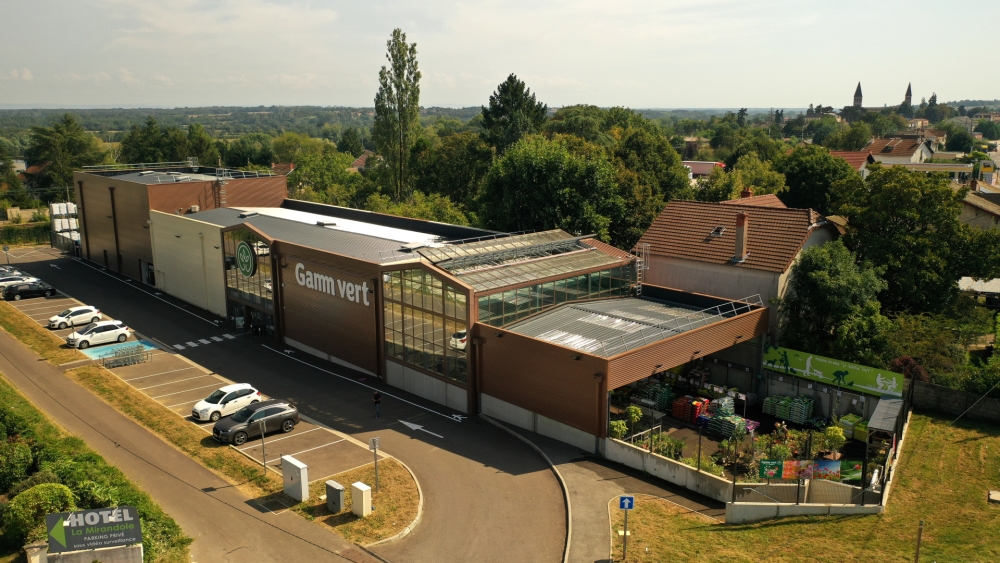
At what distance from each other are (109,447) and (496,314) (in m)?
16.3

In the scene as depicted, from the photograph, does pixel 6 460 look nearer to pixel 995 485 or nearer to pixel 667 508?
pixel 667 508

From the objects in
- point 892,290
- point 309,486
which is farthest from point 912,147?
point 309,486

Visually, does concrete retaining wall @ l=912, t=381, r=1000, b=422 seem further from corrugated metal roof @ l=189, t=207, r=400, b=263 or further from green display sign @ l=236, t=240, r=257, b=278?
green display sign @ l=236, t=240, r=257, b=278

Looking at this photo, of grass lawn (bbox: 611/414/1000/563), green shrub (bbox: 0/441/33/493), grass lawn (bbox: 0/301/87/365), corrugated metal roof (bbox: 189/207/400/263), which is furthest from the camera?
grass lawn (bbox: 0/301/87/365)

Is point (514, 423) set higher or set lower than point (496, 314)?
lower

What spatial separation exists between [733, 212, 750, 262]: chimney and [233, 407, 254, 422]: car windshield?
24.4 metres

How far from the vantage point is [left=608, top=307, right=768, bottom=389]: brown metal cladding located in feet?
87.0

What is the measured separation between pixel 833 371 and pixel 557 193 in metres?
20.9

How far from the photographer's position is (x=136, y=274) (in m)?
55.9

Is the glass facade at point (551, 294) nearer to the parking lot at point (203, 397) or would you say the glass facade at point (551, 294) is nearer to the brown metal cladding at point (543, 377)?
the brown metal cladding at point (543, 377)

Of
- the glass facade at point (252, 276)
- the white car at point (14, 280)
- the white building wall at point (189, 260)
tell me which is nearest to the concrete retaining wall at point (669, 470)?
the glass facade at point (252, 276)

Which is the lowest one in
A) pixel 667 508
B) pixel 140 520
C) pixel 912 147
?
pixel 667 508

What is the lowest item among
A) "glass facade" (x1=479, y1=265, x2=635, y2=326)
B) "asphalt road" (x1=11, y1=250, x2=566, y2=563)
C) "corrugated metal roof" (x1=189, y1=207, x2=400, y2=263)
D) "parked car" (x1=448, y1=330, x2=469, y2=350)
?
"asphalt road" (x1=11, y1=250, x2=566, y2=563)

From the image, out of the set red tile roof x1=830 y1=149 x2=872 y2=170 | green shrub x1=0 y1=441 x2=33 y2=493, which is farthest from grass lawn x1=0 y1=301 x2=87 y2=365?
red tile roof x1=830 y1=149 x2=872 y2=170
